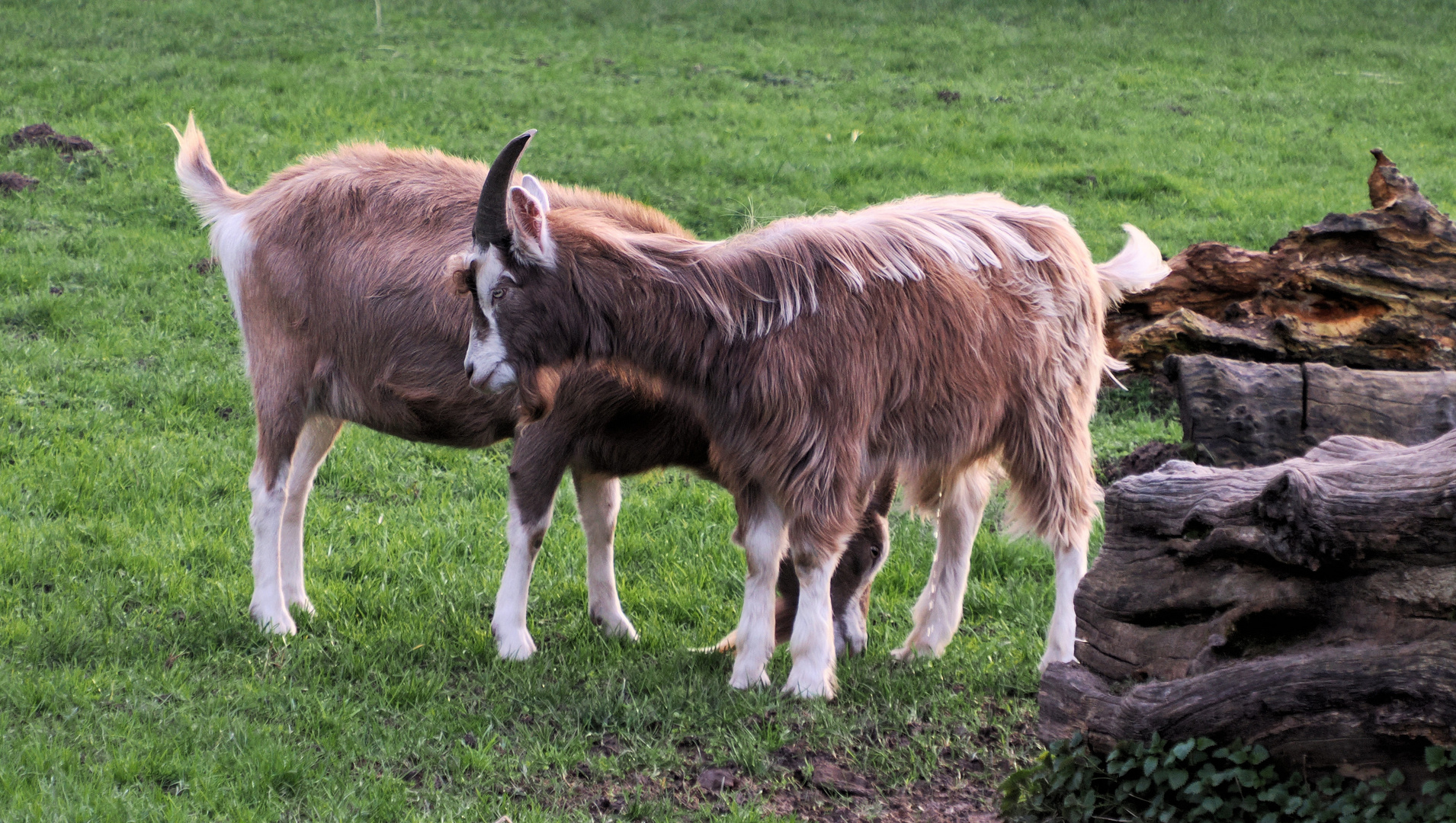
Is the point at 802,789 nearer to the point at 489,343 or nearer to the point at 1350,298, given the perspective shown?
the point at 489,343

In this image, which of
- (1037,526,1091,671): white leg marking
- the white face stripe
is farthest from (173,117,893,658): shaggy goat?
(1037,526,1091,671): white leg marking

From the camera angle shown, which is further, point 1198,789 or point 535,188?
point 535,188

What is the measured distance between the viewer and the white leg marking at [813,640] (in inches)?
192

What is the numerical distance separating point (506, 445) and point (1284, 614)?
553cm

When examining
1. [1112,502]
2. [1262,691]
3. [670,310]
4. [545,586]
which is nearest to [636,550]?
[545,586]

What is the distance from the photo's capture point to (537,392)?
476cm

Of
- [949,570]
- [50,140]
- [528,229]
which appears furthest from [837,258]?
[50,140]

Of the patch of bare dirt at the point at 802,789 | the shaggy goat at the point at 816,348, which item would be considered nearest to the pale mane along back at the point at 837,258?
the shaggy goat at the point at 816,348

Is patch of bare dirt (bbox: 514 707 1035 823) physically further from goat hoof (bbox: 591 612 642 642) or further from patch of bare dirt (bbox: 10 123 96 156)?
patch of bare dirt (bbox: 10 123 96 156)

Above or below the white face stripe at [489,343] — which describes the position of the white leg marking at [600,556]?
below

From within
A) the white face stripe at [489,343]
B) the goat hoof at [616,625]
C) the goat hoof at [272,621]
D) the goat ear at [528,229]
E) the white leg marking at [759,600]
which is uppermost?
the goat ear at [528,229]

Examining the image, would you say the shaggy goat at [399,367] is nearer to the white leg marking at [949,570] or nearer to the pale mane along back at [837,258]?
the white leg marking at [949,570]

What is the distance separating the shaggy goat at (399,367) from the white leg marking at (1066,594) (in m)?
0.77

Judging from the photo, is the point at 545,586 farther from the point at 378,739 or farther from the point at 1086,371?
the point at 1086,371
